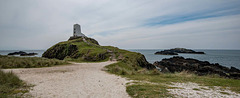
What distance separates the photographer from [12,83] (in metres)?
7.64

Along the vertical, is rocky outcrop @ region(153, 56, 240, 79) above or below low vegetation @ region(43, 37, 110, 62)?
below

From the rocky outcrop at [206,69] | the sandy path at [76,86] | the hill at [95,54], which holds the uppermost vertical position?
the hill at [95,54]

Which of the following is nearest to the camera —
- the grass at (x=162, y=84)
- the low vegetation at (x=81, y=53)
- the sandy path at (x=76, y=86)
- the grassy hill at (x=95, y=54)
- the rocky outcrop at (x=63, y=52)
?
the grass at (x=162, y=84)

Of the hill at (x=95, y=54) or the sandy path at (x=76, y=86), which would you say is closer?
the sandy path at (x=76, y=86)

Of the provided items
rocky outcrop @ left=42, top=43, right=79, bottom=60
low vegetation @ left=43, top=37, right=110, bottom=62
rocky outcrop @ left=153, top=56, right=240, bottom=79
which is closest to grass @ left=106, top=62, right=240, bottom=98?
rocky outcrop @ left=153, top=56, right=240, bottom=79

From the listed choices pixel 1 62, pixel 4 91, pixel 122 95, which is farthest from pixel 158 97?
pixel 1 62

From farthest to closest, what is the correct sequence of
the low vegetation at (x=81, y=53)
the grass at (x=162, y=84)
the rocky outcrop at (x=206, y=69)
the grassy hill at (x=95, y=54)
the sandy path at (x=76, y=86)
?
the low vegetation at (x=81, y=53), the grassy hill at (x=95, y=54), the rocky outcrop at (x=206, y=69), the sandy path at (x=76, y=86), the grass at (x=162, y=84)

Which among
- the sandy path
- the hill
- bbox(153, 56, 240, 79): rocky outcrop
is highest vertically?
the hill

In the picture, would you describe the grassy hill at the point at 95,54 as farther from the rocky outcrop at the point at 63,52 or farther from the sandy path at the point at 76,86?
the sandy path at the point at 76,86

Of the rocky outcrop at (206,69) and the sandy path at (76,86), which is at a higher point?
the sandy path at (76,86)

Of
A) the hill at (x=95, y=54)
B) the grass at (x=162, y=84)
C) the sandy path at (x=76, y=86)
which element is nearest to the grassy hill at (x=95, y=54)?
the hill at (x=95, y=54)

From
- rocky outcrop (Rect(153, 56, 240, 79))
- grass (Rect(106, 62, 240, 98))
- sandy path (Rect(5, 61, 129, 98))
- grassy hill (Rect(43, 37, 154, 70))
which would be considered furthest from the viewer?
grassy hill (Rect(43, 37, 154, 70))

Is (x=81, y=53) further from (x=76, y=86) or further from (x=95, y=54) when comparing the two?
(x=76, y=86)

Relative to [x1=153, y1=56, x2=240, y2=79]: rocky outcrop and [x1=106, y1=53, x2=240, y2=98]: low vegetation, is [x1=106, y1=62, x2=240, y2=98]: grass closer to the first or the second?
[x1=106, y1=53, x2=240, y2=98]: low vegetation
